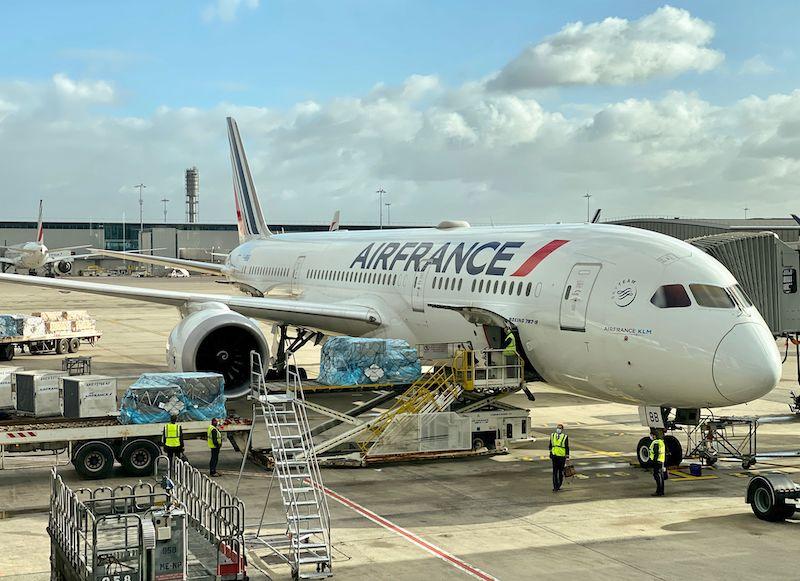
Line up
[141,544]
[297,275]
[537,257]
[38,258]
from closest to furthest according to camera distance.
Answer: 1. [141,544]
2. [537,257]
3. [297,275]
4. [38,258]

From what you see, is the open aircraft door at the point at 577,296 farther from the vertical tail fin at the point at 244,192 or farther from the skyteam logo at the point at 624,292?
the vertical tail fin at the point at 244,192

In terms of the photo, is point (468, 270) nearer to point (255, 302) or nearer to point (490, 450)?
point (490, 450)

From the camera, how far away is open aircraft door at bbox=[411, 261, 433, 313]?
70.7ft

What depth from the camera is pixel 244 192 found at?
1531 inches

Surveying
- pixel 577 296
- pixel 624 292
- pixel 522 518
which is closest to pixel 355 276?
pixel 577 296

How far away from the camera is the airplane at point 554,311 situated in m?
15.3

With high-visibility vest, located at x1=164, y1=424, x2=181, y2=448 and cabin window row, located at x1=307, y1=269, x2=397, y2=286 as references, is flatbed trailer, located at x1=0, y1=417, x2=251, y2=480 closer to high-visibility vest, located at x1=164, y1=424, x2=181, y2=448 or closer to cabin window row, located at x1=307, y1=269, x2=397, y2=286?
high-visibility vest, located at x1=164, y1=424, x2=181, y2=448

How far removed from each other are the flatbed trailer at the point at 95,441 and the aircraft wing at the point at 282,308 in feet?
21.7

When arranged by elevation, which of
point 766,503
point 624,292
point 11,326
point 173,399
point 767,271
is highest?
point 767,271

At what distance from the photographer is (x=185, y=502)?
13070mm

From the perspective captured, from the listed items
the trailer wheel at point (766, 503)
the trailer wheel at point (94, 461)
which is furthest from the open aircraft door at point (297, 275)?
the trailer wheel at point (766, 503)

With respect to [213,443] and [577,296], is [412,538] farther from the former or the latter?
Result: [577,296]

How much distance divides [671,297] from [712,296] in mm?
640

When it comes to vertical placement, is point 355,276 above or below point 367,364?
above
